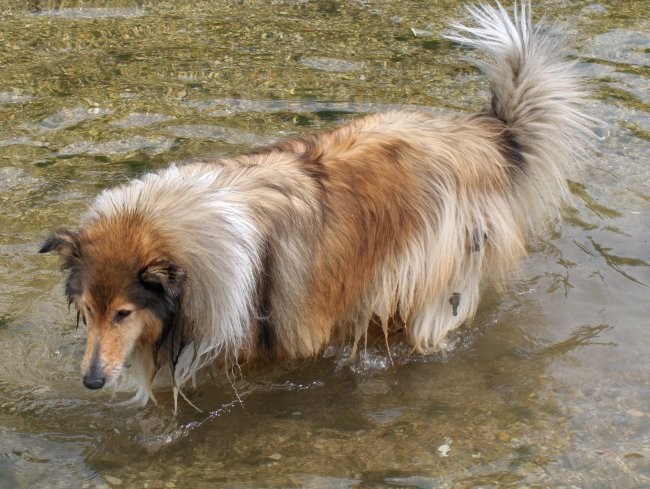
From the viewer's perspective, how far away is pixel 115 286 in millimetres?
3785

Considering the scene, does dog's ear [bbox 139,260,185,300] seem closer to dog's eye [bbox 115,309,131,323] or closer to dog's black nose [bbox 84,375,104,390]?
dog's eye [bbox 115,309,131,323]

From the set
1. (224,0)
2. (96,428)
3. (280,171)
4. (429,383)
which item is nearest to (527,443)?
(429,383)

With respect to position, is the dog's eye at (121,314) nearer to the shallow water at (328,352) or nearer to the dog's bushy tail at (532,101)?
the shallow water at (328,352)

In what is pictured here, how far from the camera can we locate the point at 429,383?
4914mm

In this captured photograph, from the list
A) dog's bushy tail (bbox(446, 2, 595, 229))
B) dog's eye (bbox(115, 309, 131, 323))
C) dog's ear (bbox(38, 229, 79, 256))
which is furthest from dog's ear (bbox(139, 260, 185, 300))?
dog's bushy tail (bbox(446, 2, 595, 229))

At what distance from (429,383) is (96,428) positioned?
1.79 metres

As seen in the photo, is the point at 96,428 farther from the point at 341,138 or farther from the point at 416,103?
the point at 416,103

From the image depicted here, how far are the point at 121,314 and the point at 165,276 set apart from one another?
287 millimetres

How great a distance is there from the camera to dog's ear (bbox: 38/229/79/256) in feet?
12.7

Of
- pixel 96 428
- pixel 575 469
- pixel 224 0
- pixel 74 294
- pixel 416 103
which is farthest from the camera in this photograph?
pixel 224 0

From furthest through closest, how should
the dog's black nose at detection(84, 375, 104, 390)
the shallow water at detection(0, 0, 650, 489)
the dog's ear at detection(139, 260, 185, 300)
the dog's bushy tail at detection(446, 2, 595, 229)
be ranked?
the dog's bushy tail at detection(446, 2, 595, 229)
the shallow water at detection(0, 0, 650, 489)
the dog's black nose at detection(84, 375, 104, 390)
the dog's ear at detection(139, 260, 185, 300)

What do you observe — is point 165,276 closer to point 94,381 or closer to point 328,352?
point 94,381

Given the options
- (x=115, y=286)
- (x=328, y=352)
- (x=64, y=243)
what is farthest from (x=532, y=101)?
(x=64, y=243)

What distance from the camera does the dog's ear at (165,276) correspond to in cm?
373
